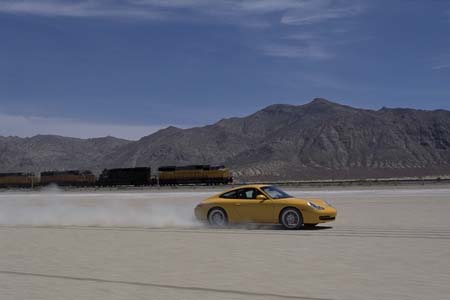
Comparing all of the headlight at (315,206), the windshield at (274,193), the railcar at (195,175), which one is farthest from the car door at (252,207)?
the railcar at (195,175)

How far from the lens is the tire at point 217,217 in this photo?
1881cm

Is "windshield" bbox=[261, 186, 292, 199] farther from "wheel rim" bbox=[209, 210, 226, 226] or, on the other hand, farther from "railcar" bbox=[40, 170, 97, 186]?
"railcar" bbox=[40, 170, 97, 186]

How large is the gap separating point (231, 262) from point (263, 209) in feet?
22.1

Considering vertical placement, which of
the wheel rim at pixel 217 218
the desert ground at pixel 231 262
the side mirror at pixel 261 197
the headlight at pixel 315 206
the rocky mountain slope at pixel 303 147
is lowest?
the desert ground at pixel 231 262

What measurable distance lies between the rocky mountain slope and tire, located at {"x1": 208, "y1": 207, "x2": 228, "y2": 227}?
9328 cm

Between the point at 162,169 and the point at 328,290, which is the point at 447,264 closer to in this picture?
the point at 328,290

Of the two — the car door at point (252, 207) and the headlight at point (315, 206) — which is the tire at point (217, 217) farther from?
the headlight at point (315, 206)

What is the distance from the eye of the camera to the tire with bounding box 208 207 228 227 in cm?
1881

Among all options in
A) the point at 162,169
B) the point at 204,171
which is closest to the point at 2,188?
the point at 162,169

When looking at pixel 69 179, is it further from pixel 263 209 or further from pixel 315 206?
pixel 315 206

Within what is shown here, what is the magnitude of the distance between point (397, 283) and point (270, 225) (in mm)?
10018

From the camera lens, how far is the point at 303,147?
146500 mm

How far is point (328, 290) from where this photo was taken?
28.7 feet

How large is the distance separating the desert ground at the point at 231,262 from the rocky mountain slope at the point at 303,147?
95.5m
